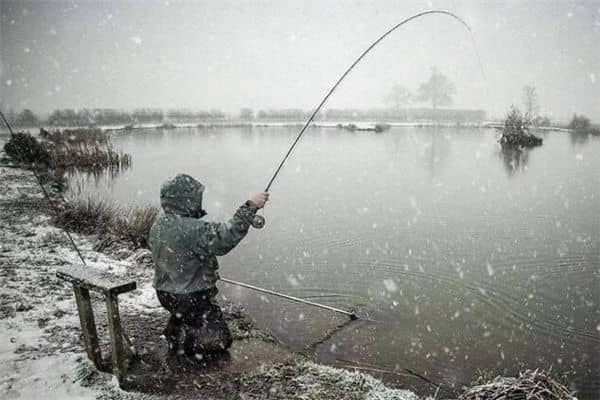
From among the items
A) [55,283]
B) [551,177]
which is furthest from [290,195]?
[551,177]

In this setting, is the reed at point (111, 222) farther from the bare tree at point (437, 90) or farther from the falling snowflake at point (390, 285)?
the bare tree at point (437, 90)

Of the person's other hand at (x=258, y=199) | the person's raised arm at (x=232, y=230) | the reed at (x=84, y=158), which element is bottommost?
the reed at (x=84, y=158)

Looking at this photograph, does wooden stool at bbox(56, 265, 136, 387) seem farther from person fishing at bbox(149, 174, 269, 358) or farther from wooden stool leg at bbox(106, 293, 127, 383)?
person fishing at bbox(149, 174, 269, 358)

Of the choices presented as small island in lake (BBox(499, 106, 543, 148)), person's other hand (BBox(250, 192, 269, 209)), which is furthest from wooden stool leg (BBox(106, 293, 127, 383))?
small island in lake (BBox(499, 106, 543, 148))

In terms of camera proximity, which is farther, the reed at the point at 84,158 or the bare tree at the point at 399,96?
the bare tree at the point at 399,96

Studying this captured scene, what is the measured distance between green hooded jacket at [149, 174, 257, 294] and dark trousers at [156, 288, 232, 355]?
119mm

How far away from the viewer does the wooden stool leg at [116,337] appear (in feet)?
11.2

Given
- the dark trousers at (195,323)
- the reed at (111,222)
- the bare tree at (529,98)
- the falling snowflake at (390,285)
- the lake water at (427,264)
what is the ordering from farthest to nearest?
1. the bare tree at (529,98)
2. the reed at (111,222)
3. the falling snowflake at (390,285)
4. the lake water at (427,264)
5. the dark trousers at (195,323)

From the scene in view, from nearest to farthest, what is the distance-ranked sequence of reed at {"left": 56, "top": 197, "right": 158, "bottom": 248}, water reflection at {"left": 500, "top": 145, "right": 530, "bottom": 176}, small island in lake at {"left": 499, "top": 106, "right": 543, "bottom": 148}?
reed at {"left": 56, "top": 197, "right": 158, "bottom": 248}, water reflection at {"left": 500, "top": 145, "right": 530, "bottom": 176}, small island in lake at {"left": 499, "top": 106, "right": 543, "bottom": 148}

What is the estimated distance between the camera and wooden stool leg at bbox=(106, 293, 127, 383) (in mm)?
3400

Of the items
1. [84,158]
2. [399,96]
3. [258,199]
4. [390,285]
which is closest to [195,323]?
[258,199]

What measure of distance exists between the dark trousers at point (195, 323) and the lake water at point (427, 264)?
1476 mm

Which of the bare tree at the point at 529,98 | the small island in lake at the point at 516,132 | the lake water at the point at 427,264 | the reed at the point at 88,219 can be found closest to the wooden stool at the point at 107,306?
the lake water at the point at 427,264

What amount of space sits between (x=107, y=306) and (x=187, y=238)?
846mm
